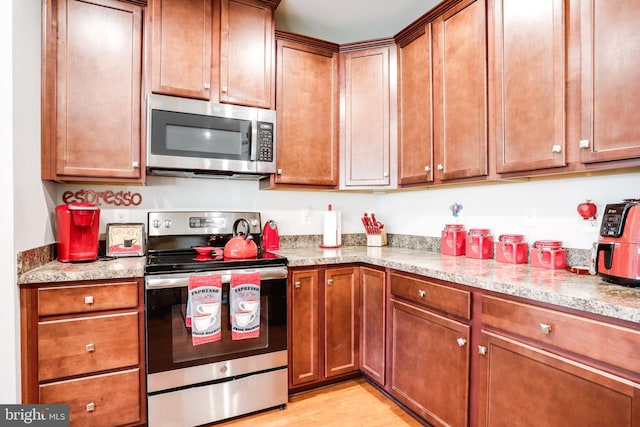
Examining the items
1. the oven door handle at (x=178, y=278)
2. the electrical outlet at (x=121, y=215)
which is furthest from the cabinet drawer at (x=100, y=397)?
the electrical outlet at (x=121, y=215)

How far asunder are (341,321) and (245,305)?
0.69 m

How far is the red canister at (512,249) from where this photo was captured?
1.89 m

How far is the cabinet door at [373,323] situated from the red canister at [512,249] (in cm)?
69

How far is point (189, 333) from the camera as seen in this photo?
5.87 ft

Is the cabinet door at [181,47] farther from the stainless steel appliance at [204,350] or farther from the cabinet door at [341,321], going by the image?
the cabinet door at [341,321]

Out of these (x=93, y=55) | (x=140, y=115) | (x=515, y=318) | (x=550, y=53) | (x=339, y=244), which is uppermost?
(x=93, y=55)

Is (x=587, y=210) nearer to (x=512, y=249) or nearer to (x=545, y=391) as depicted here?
(x=512, y=249)

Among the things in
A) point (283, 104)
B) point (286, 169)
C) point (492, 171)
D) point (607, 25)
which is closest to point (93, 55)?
point (283, 104)

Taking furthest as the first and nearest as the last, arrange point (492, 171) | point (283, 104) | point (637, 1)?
point (283, 104) < point (492, 171) < point (637, 1)

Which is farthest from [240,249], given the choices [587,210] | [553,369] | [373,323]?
[587,210]

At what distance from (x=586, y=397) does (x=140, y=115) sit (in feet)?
8.06

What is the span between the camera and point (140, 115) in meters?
2.01

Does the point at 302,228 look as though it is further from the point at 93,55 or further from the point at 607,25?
the point at 607,25

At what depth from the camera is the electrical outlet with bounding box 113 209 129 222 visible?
2205 mm
